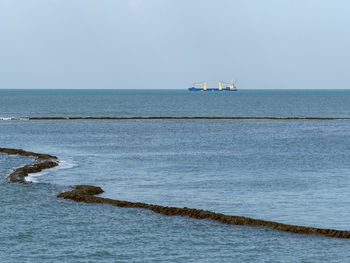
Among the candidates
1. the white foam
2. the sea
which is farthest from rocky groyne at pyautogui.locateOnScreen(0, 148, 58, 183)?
the sea

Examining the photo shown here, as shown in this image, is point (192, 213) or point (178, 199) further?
point (178, 199)

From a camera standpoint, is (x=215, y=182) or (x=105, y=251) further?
(x=215, y=182)

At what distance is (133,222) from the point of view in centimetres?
3803

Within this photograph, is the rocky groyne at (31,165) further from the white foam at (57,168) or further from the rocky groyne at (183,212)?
the white foam at (57,168)

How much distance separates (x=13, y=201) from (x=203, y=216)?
47.1 feet

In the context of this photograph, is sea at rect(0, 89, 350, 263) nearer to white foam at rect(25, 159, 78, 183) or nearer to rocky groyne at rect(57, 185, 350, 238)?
white foam at rect(25, 159, 78, 183)

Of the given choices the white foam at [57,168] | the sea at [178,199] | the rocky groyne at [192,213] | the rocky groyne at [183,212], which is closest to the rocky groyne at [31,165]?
the rocky groyne at [183,212]

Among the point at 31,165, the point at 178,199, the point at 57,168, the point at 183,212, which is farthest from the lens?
the point at 31,165

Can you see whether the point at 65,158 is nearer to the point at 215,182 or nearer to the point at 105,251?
the point at 215,182

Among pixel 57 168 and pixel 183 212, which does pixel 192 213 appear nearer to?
pixel 183 212

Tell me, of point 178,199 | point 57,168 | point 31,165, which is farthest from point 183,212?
point 31,165

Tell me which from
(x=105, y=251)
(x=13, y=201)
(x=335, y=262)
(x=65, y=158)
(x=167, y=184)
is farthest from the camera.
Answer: (x=65, y=158)

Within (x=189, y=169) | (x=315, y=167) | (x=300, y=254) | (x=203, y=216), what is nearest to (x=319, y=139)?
(x=315, y=167)

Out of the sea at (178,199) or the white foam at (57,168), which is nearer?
the sea at (178,199)
